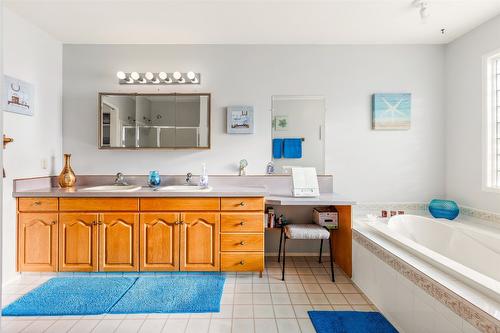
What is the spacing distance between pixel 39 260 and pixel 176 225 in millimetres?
1267

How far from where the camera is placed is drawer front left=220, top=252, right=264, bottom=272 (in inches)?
107

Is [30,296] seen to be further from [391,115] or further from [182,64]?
[391,115]

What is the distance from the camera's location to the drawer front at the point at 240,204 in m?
2.72

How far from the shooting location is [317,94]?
3273 mm

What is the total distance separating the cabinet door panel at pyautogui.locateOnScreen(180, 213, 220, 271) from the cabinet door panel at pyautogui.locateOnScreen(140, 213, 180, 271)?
3.2 inches

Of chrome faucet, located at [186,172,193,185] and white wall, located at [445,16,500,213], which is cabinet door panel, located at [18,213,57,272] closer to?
chrome faucet, located at [186,172,193,185]

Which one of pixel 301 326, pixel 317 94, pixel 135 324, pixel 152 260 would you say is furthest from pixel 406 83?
pixel 135 324

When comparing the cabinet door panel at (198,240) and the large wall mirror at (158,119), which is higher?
the large wall mirror at (158,119)

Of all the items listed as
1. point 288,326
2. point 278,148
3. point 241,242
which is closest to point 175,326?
point 288,326

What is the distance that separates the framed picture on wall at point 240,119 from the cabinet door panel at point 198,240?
998mm

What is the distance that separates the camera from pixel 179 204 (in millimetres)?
2717

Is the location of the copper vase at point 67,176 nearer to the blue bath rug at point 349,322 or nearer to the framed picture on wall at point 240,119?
the framed picture on wall at point 240,119

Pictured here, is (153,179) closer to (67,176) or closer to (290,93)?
(67,176)

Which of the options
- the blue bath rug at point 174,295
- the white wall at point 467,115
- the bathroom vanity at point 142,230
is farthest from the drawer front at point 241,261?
the white wall at point 467,115
